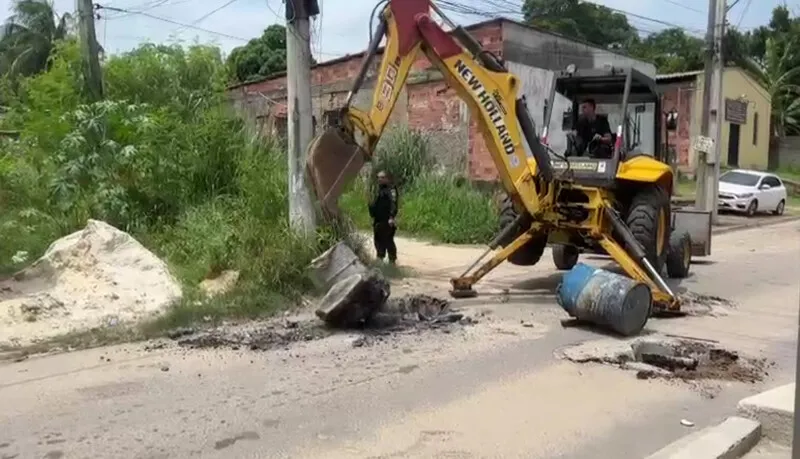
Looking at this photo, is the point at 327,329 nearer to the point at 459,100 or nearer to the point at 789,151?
the point at 459,100

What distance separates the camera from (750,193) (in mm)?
29062

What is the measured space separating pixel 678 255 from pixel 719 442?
8259mm

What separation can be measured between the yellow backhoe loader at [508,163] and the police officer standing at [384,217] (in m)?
2.29

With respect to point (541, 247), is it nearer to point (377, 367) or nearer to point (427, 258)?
point (427, 258)

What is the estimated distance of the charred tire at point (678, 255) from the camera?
13414 mm

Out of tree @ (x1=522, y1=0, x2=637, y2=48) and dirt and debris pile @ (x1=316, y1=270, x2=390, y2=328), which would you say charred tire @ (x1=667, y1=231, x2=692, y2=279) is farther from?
tree @ (x1=522, y1=0, x2=637, y2=48)

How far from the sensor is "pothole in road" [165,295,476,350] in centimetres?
858

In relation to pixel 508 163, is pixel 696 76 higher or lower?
higher

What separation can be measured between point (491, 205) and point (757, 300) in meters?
8.49

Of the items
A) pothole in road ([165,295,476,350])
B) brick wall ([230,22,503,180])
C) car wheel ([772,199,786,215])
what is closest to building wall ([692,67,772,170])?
car wheel ([772,199,786,215])

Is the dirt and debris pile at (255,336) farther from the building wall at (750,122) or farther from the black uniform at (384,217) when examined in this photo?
the building wall at (750,122)

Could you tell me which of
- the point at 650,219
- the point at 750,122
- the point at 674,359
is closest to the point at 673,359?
the point at 674,359

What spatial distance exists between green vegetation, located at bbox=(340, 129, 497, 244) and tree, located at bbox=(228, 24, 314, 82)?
2409cm

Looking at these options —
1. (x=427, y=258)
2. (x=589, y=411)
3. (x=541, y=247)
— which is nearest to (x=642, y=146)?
(x=541, y=247)
